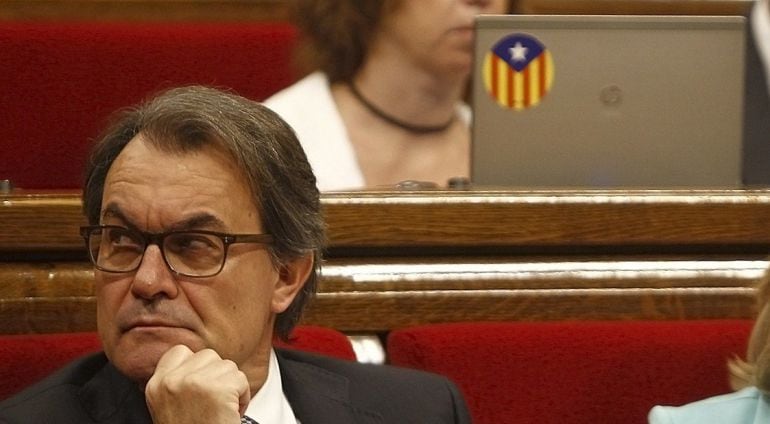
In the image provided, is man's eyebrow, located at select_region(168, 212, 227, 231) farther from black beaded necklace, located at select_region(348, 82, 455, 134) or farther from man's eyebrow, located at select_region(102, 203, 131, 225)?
black beaded necklace, located at select_region(348, 82, 455, 134)

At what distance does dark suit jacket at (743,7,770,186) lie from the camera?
1.35 m

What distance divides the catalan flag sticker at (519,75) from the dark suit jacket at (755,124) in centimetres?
35

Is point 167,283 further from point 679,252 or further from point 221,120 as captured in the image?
point 679,252

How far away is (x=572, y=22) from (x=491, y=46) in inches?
2.7

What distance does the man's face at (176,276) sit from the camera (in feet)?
2.49

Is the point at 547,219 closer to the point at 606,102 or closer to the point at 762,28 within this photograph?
the point at 606,102

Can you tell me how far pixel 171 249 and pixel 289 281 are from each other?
11cm

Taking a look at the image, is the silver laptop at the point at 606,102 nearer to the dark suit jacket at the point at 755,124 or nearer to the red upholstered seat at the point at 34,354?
the dark suit jacket at the point at 755,124

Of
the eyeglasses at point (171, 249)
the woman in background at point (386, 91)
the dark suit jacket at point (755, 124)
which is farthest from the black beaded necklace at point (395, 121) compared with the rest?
the eyeglasses at point (171, 249)

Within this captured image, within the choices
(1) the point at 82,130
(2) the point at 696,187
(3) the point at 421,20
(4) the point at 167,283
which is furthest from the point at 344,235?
(1) the point at 82,130

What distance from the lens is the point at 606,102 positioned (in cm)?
110

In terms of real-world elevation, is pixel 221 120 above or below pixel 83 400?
above

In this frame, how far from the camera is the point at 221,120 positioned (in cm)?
80

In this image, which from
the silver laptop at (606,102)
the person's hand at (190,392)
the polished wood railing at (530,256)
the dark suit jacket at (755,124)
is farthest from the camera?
the dark suit jacket at (755,124)
